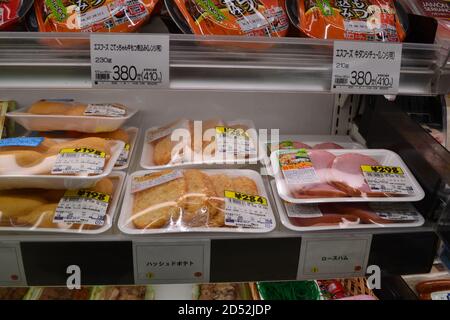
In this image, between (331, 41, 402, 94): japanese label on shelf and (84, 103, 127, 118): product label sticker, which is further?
(84, 103, 127, 118): product label sticker

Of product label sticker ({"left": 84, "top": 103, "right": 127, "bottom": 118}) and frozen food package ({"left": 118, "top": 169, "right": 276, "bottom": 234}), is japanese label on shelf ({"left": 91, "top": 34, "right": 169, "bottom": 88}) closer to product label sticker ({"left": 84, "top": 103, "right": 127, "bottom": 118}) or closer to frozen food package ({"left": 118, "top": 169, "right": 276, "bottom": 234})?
frozen food package ({"left": 118, "top": 169, "right": 276, "bottom": 234})

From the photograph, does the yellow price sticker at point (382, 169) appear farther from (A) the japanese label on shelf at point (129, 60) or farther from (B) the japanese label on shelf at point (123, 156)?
(B) the japanese label on shelf at point (123, 156)

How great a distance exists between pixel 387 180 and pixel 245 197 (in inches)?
14.7

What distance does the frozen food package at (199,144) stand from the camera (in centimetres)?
126

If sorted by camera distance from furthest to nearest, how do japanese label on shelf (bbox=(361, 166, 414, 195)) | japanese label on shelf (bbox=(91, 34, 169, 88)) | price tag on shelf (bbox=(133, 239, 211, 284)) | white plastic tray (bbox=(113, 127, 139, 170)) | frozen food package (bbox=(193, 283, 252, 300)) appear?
frozen food package (bbox=(193, 283, 252, 300)) < white plastic tray (bbox=(113, 127, 139, 170)) < japanese label on shelf (bbox=(361, 166, 414, 195)) < price tag on shelf (bbox=(133, 239, 211, 284)) < japanese label on shelf (bbox=(91, 34, 169, 88))

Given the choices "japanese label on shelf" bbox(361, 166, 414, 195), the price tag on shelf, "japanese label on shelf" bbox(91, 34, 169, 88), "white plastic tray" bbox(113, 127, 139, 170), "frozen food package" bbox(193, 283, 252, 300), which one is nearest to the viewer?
"japanese label on shelf" bbox(91, 34, 169, 88)

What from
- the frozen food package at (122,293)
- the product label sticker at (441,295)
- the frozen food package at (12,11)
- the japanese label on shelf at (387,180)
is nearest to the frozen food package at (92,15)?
the frozen food package at (12,11)

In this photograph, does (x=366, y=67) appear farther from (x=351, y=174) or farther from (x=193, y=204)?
(x=193, y=204)

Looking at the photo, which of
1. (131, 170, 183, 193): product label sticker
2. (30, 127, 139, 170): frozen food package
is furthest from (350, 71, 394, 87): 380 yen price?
(30, 127, 139, 170): frozen food package

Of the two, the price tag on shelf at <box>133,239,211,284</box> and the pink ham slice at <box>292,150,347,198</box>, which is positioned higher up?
the pink ham slice at <box>292,150,347,198</box>

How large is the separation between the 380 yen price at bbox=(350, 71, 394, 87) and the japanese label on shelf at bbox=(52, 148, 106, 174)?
0.63 m

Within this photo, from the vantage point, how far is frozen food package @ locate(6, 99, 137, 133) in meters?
1.28

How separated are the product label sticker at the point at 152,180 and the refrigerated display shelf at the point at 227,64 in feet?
1.10

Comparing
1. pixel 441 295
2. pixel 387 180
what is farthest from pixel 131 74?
pixel 441 295
